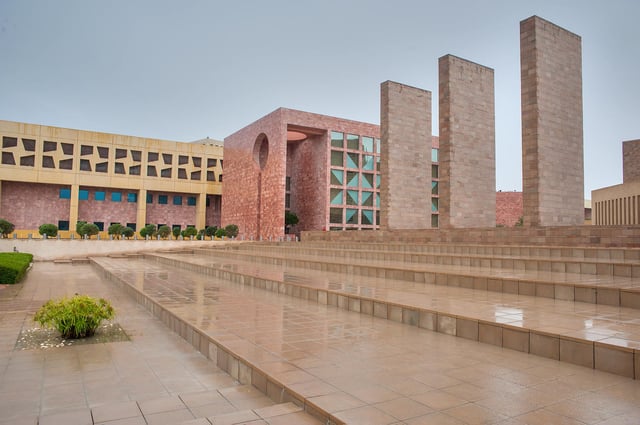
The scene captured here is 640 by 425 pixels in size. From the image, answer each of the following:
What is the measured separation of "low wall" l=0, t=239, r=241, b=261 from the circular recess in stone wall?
759 centimetres

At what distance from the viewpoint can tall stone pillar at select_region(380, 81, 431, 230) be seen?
18.1 m

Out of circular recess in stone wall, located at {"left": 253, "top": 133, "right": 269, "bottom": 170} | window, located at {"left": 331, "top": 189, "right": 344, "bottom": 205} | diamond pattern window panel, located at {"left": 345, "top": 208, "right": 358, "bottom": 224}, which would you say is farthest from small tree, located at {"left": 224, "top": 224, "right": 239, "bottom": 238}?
diamond pattern window panel, located at {"left": 345, "top": 208, "right": 358, "bottom": 224}

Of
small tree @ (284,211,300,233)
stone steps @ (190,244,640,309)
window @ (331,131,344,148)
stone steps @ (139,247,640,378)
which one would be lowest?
stone steps @ (139,247,640,378)

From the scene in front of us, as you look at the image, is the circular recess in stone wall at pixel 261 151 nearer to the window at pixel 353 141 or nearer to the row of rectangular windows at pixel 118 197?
the window at pixel 353 141

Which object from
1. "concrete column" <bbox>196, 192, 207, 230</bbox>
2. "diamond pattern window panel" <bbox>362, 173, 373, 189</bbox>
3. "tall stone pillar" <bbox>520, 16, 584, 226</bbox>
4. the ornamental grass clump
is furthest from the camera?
"concrete column" <bbox>196, 192, 207, 230</bbox>

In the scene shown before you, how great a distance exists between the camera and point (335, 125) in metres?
31.0

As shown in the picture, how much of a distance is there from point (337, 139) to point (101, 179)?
20.8m

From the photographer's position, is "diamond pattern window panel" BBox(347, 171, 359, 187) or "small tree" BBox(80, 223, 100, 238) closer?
"small tree" BBox(80, 223, 100, 238)

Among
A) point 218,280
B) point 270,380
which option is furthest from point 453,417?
point 218,280

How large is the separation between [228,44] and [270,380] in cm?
2114

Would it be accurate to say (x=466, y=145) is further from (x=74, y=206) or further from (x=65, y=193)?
(x=65, y=193)

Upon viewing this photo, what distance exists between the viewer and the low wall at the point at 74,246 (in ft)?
80.7

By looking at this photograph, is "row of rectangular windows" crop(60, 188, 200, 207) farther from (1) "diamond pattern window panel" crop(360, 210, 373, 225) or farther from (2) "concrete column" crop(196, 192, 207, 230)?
(1) "diamond pattern window panel" crop(360, 210, 373, 225)

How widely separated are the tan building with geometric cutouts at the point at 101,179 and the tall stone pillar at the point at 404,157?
2616cm
